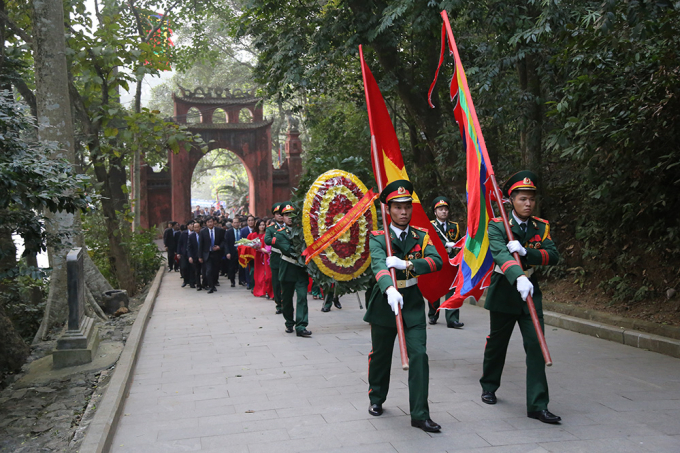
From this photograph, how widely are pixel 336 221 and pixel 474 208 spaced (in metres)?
2.75

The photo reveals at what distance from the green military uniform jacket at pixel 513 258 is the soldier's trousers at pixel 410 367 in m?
0.73

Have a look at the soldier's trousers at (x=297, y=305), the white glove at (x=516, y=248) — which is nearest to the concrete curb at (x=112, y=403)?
the soldier's trousers at (x=297, y=305)

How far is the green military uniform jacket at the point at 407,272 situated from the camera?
4758 millimetres

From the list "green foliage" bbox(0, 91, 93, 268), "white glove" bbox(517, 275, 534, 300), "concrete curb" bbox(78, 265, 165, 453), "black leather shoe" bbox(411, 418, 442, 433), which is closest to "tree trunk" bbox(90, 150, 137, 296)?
"concrete curb" bbox(78, 265, 165, 453)

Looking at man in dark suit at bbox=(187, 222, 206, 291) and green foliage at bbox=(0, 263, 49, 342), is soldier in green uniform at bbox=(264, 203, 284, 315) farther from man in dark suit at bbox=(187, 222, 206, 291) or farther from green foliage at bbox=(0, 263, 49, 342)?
man in dark suit at bbox=(187, 222, 206, 291)

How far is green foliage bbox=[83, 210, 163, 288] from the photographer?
14586mm

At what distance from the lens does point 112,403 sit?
17.0 ft

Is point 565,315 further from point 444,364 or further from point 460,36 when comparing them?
point 460,36

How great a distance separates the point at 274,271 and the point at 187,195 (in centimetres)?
1942

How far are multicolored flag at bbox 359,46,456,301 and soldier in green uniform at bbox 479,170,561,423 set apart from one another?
631 mm

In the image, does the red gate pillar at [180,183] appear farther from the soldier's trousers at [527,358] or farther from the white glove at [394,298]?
the white glove at [394,298]

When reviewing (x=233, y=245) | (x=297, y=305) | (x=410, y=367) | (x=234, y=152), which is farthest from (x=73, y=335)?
(x=234, y=152)

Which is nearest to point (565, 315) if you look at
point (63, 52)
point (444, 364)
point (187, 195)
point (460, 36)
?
point (444, 364)

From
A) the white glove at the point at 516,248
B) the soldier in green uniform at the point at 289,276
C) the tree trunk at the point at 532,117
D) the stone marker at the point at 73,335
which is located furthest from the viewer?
the tree trunk at the point at 532,117
